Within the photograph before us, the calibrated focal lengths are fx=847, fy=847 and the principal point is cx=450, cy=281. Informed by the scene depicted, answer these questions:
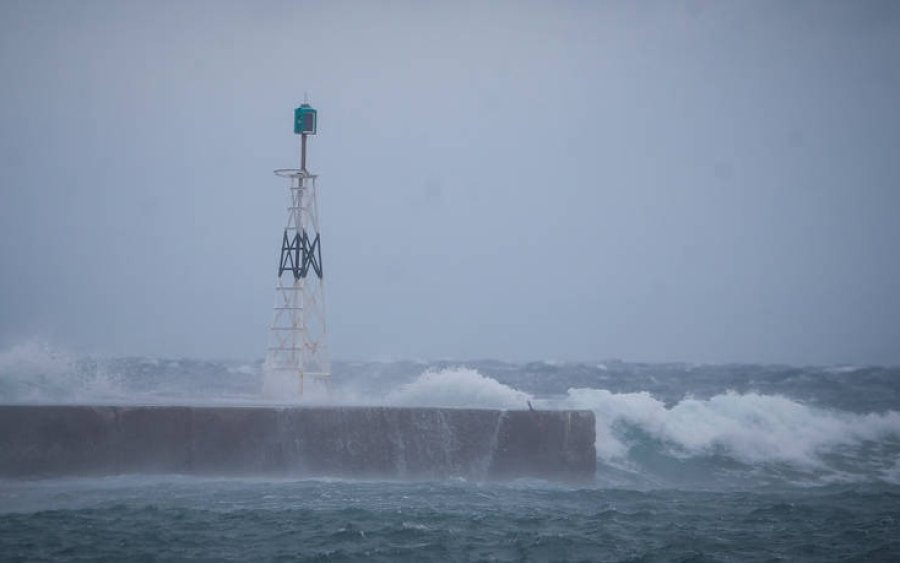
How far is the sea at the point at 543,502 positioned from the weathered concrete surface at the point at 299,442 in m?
0.24

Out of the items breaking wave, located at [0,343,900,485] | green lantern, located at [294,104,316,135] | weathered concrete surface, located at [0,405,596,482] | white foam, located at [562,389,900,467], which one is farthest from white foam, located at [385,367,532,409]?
green lantern, located at [294,104,316,135]

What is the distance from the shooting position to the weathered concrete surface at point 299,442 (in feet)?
36.7

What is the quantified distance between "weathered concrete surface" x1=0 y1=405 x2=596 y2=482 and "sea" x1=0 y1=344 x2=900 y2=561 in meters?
0.24

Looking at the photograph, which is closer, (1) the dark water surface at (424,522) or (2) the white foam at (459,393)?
(1) the dark water surface at (424,522)

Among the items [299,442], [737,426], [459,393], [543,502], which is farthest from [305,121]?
[737,426]

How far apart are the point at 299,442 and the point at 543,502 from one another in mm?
3553

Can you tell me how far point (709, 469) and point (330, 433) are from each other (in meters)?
6.86

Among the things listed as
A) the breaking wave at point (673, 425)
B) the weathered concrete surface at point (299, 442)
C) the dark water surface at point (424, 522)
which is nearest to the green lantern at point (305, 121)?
the breaking wave at point (673, 425)

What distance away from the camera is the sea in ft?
27.0

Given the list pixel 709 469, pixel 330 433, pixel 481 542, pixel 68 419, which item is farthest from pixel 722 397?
pixel 68 419

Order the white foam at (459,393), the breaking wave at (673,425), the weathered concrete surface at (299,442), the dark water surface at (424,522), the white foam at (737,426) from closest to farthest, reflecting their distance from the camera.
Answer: the dark water surface at (424,522) → the weathered concrete surface at (299,442) → the breaking wave at (673,425) → the white foam at (737,426) → the white foam at (459,393)

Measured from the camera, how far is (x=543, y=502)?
10625 millimetres

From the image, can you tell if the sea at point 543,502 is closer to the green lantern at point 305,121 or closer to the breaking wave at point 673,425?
the breaking wave at point 673,425

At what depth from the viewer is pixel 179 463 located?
455 inches
